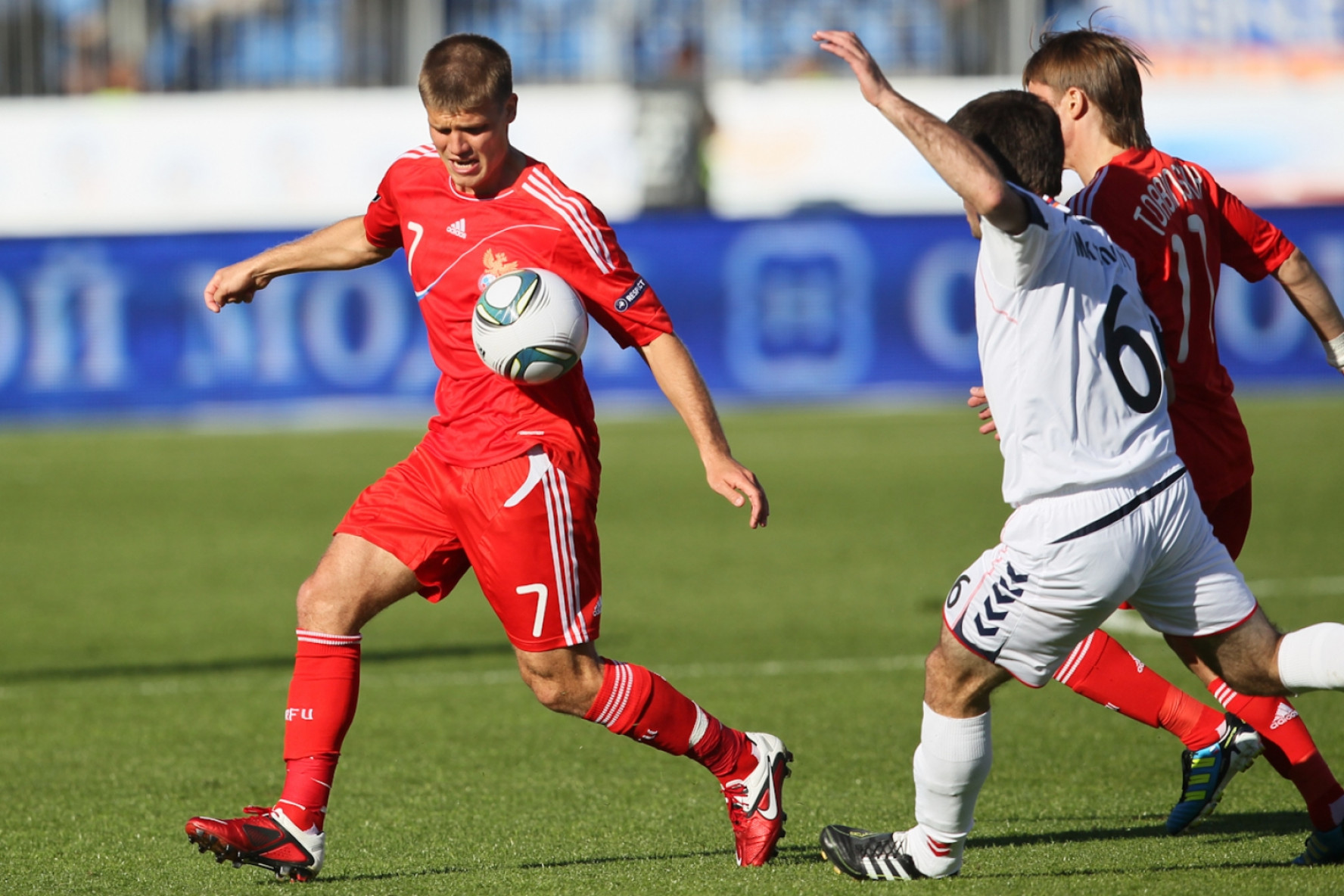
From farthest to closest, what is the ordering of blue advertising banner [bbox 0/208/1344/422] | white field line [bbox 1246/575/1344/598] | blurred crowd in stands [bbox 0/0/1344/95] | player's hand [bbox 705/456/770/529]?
blurred crowd in stands [bbox 0/0/1344/95] → blue advertising banner [bbox 0/208/1344/422] → white field line [bbox 1246/575/1344/598] → player's hand [bbox 705/456/770/529]

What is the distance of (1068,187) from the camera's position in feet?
29.6

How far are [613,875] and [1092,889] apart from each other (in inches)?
45.7

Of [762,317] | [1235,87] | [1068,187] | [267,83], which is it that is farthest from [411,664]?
[1235,87]

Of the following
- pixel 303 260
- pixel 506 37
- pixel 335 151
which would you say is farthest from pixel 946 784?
pixel 506 37

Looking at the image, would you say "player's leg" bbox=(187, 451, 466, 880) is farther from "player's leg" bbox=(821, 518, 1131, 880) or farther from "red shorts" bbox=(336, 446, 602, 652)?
"player's leg" bbox=(821, 518, 1131, 880)

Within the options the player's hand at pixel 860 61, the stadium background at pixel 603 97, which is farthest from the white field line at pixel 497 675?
the stadium background at pixel 603 97

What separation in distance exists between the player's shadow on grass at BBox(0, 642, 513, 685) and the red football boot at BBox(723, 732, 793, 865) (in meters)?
3.54

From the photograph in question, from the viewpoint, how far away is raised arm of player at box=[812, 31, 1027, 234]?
351 cm

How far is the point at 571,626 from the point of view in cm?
432

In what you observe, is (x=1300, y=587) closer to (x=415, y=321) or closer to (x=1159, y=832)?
(x=1159, y=832)

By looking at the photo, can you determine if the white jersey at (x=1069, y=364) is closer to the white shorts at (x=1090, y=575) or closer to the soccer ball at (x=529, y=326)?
the white shorts at (x=1090, y=575)

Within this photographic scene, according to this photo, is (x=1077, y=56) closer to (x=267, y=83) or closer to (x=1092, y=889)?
(x=1092, y=889)

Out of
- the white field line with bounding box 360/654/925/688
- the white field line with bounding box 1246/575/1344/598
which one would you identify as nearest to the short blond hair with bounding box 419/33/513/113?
the white field line with bounding box 360/654/925/688

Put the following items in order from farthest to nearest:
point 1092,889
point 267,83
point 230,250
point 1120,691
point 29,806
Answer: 1. point 267,83
2. point 230,250
3. point 29,806
4. point 1120,691
5. point 1092,889
